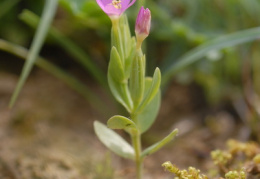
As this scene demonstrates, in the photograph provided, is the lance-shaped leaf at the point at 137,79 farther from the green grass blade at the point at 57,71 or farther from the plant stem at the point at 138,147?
the green grass blade at the point at 57,71

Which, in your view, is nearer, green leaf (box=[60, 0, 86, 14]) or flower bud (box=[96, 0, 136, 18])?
flower bud (box=[96, 0, 136, 18])

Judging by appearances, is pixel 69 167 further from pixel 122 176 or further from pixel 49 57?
Answer: pixel 49 57

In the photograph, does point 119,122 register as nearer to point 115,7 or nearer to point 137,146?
point 137,146

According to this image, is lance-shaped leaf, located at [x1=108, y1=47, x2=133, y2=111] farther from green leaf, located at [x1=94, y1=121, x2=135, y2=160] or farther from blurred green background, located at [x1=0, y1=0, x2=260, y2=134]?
blurred green background, located at [x1=0, y1=0, x2=260, y2=134]

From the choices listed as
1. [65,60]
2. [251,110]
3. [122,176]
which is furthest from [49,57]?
[251,110]

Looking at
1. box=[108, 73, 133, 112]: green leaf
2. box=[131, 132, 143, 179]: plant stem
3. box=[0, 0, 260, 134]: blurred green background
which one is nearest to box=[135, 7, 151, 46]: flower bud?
box=[108, 73, 133, 112]: green leaf

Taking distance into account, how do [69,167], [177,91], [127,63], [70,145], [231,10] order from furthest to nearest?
[177,91] → [231,10] → [70,145] → [69,167] → [127,63]
